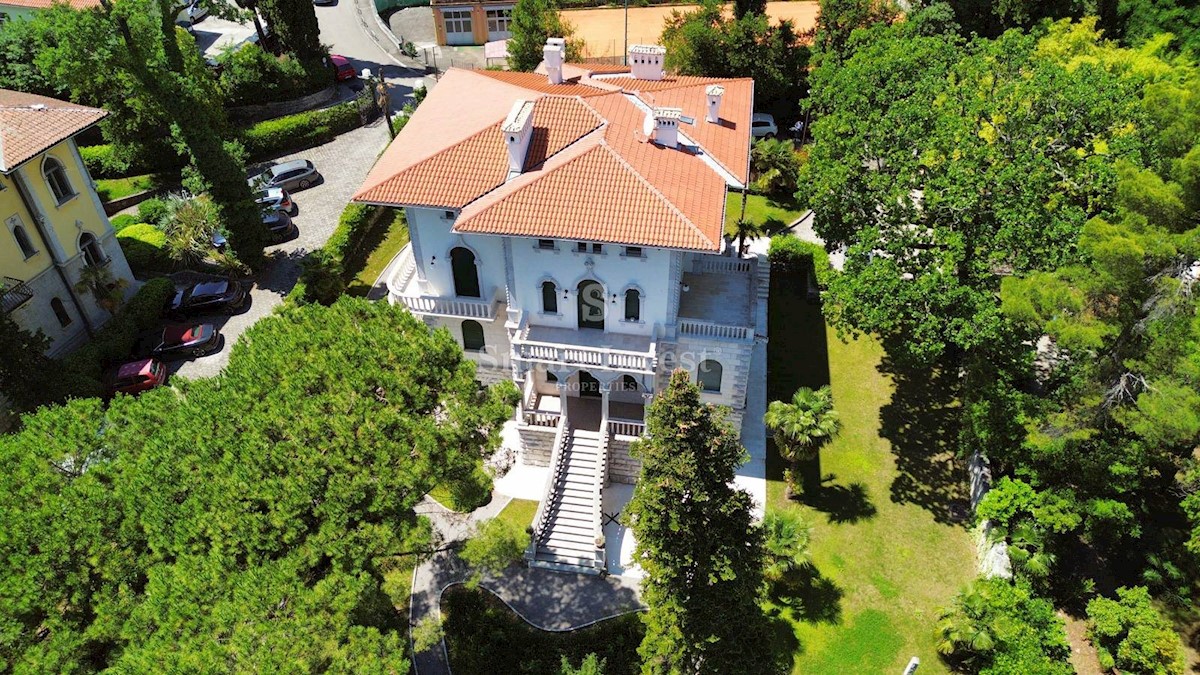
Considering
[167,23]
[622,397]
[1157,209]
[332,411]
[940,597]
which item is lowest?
[940,597]

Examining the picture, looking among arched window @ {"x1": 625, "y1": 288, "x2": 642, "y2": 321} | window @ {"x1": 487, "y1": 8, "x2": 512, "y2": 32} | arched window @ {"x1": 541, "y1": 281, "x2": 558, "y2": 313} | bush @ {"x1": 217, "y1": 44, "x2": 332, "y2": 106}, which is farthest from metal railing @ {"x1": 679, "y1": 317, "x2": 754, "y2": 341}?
window @ {"x1": 487, "y1": 8, "x2": 512, "y2": 32}

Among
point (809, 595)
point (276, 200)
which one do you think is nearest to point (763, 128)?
point (276, 200)

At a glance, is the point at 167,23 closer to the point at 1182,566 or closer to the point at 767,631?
the point at 767,631

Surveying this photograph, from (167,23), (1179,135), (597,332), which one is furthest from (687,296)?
(167,23)

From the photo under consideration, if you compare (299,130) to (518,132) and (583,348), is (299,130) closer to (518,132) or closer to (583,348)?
(518,132)

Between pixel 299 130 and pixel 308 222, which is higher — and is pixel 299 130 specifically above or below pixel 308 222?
above
